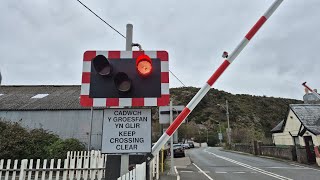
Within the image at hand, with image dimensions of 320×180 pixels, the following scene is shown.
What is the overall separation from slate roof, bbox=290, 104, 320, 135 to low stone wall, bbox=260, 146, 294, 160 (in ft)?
8.97

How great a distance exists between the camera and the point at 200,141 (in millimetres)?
82562

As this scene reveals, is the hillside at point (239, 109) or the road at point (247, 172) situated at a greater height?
the hillside at point (239, 109)

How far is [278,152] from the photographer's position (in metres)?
25.0

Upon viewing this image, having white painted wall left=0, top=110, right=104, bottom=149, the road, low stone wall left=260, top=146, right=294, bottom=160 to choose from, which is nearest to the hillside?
low stone wall left=260, top=146, right=294, bottom=160

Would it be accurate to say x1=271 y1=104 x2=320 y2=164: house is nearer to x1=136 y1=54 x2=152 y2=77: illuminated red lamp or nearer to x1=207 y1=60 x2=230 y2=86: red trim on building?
x1=207 y1=60 x2=230 y2=86: red trim on building

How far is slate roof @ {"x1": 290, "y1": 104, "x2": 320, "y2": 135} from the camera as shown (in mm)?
23797

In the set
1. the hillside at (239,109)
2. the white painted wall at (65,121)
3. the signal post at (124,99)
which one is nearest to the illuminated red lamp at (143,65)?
the signal post at (124,99)

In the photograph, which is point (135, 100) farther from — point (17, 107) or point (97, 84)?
point (17, 107)

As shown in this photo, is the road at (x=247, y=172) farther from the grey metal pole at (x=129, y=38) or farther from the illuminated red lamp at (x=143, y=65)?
the illuminated red lamp at (x=143, y=65)

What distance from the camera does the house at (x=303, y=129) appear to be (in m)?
20.3

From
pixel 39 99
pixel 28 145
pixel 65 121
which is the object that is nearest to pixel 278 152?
pixel 65 121

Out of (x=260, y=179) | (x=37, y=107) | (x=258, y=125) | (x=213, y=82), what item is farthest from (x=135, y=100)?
(x=258, y=125)

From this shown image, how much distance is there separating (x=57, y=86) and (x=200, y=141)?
62.1 meters

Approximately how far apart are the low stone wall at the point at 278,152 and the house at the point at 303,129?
956 mm
